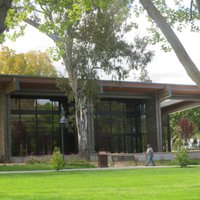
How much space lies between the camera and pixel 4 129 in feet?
125

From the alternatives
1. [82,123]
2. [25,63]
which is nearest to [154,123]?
[82,123]

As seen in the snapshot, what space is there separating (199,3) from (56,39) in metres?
23.1

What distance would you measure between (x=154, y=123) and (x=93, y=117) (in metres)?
11.7

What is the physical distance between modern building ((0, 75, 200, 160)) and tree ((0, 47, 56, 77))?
75.4ft

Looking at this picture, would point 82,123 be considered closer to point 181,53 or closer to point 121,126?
point 121,126

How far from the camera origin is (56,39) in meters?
30.9

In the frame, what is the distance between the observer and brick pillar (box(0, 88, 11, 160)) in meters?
37.6

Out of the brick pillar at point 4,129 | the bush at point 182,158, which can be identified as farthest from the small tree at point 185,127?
the bush at point 182,158

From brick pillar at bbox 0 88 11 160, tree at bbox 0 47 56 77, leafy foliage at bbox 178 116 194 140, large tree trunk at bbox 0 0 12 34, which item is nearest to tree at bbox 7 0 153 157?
brick pillar at bbox 0 88 11 160

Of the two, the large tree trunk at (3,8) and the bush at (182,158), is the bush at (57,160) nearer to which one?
the bush at (182,158)

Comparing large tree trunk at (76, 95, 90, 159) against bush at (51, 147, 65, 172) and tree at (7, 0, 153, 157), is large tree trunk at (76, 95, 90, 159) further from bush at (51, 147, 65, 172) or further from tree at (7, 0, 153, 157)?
bush at (51, 147, 65, 172)

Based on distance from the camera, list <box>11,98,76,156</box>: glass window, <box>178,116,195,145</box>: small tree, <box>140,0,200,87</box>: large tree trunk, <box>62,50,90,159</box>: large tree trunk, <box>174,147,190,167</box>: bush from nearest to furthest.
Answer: <box>140,0,200,87</box>: large tree trunk → <box>174,147,190,167</box>: bush → <box>62,50,90,159</box>: large tree trunk → <box>11,98,76,156</box>: glass window → <box>178,116,195,145</box>: small tree

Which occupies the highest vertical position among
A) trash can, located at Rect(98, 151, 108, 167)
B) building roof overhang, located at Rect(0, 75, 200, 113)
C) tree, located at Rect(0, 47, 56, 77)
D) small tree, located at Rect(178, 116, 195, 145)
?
tree, located at Rect(0, 47, 56, 77)

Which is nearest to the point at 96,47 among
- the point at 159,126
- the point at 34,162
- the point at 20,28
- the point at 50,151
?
the point at 20,28
